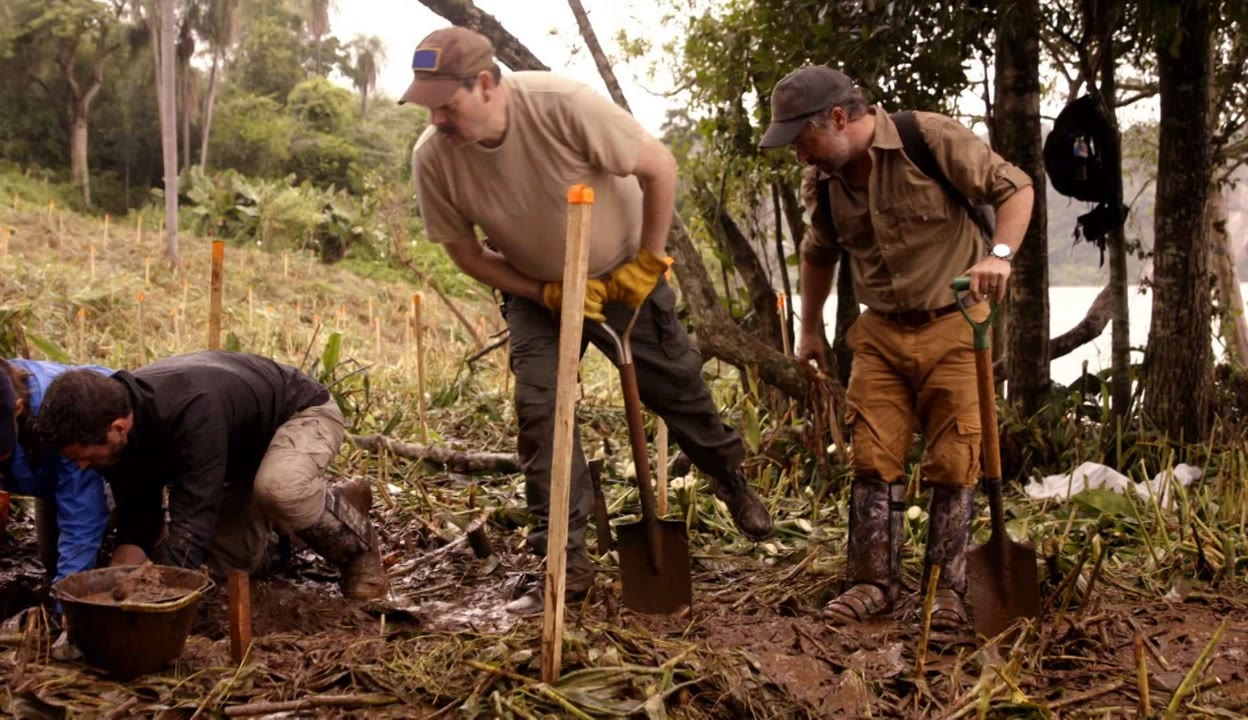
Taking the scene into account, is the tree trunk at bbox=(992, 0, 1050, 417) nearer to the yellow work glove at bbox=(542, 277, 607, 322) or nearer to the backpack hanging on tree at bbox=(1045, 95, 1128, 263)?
the backpack hanging on tree at bbox=(1045, 95, 1128, 263)

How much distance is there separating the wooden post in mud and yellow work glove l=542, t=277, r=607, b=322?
3.36 ft

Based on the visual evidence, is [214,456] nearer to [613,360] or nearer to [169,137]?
[613,360]

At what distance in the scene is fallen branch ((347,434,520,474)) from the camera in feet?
19.1

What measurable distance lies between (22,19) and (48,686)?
31.6 m

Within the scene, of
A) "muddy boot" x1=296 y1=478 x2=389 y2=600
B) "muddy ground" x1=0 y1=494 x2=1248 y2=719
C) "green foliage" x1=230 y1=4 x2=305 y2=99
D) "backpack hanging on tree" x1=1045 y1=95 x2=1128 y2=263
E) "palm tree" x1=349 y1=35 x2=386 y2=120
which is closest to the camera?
"muddy ground" x1=0 y1=494 x2=1248 y2=719

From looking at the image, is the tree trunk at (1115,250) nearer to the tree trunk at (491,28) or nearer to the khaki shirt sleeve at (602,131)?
the tree trunk at (491,28)

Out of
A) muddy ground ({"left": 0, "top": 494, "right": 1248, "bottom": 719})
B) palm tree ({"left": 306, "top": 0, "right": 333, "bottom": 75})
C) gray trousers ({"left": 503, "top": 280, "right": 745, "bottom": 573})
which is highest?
palm tree ({"left": 306, "top": 0, "right": 333, "bottom": 75})

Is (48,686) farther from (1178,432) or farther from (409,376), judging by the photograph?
(409,376)

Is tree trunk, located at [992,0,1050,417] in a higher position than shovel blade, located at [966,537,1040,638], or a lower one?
higher

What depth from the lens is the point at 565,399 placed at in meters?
2.74

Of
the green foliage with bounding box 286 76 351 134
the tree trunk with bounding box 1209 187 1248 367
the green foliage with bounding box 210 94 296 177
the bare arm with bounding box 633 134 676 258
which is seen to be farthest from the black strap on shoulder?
the green foliage with bounding box 286 76 351 134

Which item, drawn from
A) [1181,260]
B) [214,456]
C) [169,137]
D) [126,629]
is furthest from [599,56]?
[169,137]

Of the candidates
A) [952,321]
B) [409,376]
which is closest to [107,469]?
[952,321]

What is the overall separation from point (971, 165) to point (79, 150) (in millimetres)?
30495
